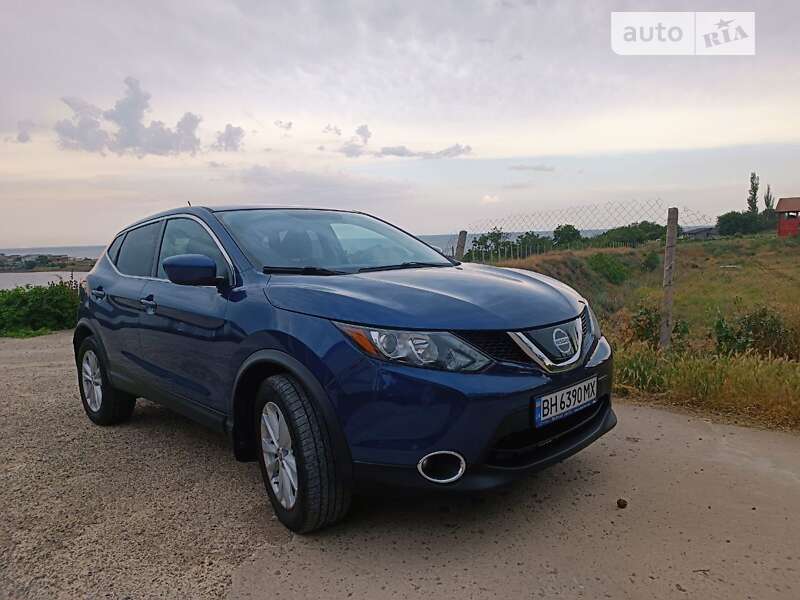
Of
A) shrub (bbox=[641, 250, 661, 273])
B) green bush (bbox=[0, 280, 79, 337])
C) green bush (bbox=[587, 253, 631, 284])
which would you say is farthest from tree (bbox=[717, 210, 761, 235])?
green bush (bbox=[0, 280, 79, 337])

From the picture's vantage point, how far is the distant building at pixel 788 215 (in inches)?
2148

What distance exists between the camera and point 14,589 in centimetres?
248

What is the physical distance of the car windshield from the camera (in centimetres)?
328

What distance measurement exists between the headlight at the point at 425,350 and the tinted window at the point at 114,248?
2.96 meters

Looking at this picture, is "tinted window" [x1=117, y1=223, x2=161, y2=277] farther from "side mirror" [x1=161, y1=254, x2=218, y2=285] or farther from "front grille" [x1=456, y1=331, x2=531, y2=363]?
"front grille" [x1=456, y1=331, x2=531, y2=363]

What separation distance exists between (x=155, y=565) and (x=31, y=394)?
4015 mm

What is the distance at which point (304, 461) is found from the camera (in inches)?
102

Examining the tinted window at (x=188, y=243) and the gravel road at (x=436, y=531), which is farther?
the tinted window at (x=188, y=243)

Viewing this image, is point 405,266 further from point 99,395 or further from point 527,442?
point 99,395

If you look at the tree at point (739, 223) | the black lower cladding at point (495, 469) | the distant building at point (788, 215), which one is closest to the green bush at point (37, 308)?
the black lower cladding at point (495, 469)

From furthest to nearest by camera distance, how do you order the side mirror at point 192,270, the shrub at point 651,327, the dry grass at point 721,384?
1. the shrub at point 651,327
2. the dry grass at point 721,384
3. the side mirror at point 192,270

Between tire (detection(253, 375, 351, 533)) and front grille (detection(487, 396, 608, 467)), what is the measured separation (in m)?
0.65

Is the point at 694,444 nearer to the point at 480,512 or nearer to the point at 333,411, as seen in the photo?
the point at 480,512

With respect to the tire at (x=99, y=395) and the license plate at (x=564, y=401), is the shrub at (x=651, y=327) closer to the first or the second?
the license plate at (x=564, y=401)
